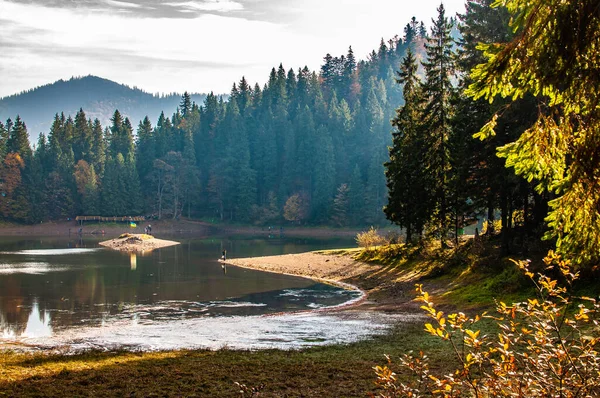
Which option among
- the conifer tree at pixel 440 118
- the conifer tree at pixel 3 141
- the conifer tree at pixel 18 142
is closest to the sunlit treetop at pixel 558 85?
the conifer tree at pixel 440 118

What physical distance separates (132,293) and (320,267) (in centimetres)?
1607

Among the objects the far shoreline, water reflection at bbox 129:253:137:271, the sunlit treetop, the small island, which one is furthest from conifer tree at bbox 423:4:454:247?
the far shoreline

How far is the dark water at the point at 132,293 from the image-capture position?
23328mm

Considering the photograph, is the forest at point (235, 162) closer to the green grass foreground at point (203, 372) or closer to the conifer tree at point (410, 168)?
the conifer tree at point (410, 168)

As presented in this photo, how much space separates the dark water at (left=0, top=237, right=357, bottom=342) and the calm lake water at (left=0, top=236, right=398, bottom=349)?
0.05 meters

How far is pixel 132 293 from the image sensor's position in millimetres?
31344

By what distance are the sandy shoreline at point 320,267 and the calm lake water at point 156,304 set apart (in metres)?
1.71

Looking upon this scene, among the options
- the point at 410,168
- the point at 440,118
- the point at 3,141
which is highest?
the point at 3,141

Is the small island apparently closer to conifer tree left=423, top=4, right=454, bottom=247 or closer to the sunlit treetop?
conifer tree left=423, top=4, right=454, bottom=247

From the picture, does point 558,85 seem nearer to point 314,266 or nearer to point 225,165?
point 314,266

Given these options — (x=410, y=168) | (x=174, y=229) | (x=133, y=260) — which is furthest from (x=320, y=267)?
(x=174, y=229)

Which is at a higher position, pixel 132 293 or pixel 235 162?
pixel 235 162

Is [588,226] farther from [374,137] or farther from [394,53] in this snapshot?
[394,53]

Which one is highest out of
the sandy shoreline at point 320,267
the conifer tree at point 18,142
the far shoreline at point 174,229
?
the conifer tree at point 18,142
